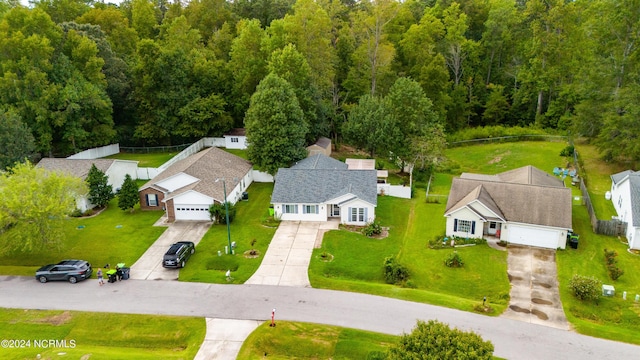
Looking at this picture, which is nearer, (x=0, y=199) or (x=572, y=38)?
(x=0, y=199)

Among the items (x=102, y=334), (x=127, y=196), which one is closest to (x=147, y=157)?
(x=127, y=196)

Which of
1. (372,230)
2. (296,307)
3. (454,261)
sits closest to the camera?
(296,307)

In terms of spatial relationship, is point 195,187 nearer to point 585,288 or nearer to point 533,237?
point 533,237

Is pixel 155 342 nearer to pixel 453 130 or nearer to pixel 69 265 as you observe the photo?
pixel 69 265

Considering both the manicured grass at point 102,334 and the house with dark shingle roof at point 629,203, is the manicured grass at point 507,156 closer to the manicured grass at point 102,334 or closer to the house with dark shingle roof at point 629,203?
the house with dark shingle roof at point 629,203

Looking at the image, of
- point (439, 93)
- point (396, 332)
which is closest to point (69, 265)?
point (396, 332)

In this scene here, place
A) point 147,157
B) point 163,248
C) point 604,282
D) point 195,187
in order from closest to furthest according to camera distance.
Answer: point 604,282 < point 163,248 < point 195,187 < point 147,157

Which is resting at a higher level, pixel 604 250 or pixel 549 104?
pixel 549 104
